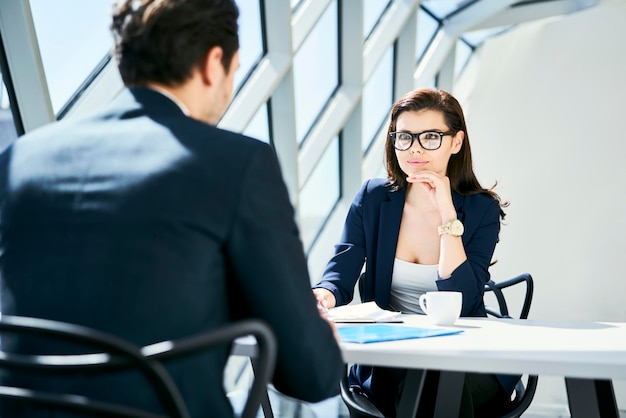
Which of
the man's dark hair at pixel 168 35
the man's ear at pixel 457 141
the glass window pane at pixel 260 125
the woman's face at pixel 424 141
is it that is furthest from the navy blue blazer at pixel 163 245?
the glass window pane at pixel 260 125

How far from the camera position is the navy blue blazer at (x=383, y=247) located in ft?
6.89

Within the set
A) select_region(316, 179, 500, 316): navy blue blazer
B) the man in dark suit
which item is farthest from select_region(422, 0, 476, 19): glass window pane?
the man in dark suit

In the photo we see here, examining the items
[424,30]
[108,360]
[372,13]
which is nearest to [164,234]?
[108,360]

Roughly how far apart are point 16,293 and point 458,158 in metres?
1.74

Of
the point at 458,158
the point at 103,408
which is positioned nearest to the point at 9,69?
the point at 458,158

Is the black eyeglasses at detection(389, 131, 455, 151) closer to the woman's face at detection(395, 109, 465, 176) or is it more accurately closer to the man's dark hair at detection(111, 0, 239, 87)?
the woman's face at detection(395, 109, 465, 176)

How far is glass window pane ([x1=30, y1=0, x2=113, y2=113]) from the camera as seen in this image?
308 centimetres

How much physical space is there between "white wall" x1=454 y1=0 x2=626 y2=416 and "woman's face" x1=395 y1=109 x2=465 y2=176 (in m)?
2.95

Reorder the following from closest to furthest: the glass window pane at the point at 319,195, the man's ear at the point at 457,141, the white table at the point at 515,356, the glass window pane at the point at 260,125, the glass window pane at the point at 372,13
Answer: the white table at the point at 515,356
the man's ear at the point at 457,141
the glass window pane at the point at 260,125
the glass window pane at the point at 319,195
the glass window pane at the point at 372,13

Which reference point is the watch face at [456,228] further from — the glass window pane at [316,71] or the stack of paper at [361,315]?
the glass window pane at [316,71]

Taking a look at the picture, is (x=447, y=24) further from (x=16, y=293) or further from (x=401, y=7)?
(x=16, y=293)

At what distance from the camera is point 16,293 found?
0.98 m

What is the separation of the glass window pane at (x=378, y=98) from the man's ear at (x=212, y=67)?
5.50m

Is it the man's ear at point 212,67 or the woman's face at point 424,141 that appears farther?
the woman's face at point 424,141
